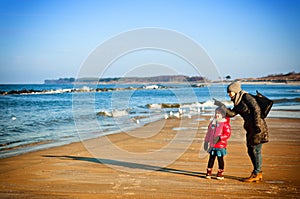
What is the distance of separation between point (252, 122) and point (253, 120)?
5 centimetres

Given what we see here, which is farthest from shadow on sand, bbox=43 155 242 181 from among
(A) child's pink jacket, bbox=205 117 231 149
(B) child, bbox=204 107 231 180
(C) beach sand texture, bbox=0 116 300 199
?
(A) child's pink jacket, bbox=205 117 231 149

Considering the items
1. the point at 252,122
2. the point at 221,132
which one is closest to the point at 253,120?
the point at 252,122

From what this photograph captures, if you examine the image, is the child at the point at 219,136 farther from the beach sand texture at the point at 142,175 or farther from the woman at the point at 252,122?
the beach sand texture at the point at 142,175

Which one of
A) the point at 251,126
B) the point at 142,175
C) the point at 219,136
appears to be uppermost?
the point at 251,126

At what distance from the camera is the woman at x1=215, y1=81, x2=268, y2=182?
6.39 m

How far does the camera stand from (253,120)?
6.41 metres

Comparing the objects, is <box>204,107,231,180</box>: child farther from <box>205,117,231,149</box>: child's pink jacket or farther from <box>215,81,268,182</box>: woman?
<box>215,81,268,182</box>: woman

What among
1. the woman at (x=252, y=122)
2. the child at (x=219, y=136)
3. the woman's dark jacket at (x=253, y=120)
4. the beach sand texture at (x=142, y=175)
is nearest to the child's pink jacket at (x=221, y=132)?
the child at (x=219, y=136)

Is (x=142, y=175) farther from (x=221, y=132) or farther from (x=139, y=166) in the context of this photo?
(x=221, y=132)

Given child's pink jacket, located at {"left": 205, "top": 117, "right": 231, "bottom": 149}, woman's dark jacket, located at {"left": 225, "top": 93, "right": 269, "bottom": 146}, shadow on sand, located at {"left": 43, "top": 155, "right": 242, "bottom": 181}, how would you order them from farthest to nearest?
shadow on sand, located at {"left": 43, "top": 155, "right": 242, "bottom": 181}, child's pink jacket, located at {"left": 205, "top": 117, "right": 231, "bottom": 149}, woman's dark jacket, located at {"left": 225, "top": 93, "right": 269, "bottom": 146}

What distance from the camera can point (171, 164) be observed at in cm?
822

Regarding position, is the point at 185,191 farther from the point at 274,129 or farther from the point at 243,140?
the point at 274,129

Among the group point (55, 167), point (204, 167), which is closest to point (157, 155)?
point (204, 167)

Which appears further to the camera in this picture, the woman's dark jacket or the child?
the child
